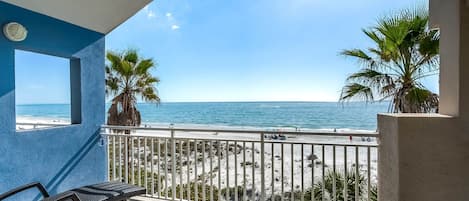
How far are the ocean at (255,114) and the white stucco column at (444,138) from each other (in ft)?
78.8

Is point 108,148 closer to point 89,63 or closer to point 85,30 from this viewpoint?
point 89,63

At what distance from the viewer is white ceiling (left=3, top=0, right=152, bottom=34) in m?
3.00

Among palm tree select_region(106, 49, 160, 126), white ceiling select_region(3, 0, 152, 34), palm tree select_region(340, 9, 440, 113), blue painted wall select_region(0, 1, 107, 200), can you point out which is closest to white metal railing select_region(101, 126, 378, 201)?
blue painted wall select_region(0, 1, 107, 200)

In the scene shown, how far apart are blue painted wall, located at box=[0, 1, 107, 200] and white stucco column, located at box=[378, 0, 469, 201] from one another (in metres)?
3.26

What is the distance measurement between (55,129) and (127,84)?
4991 millimetres

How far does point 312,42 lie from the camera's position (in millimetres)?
27859

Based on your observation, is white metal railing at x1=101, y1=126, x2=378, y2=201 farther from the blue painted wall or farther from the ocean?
the ocean

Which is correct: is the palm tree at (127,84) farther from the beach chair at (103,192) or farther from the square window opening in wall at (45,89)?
the beach chair at (103,192)

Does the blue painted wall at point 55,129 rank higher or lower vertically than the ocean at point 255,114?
higher

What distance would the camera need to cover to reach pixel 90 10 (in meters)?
3.44

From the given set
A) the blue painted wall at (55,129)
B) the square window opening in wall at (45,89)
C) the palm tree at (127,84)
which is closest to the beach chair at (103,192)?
the blue painted wall at (55,129)

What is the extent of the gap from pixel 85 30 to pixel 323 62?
85.8 feet

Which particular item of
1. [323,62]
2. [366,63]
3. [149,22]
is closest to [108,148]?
[366,63]

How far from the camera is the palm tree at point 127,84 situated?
25.5 ft
